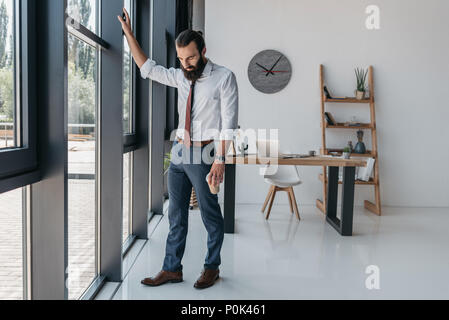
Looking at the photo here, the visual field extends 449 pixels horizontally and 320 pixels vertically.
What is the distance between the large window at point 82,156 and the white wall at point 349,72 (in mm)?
2835

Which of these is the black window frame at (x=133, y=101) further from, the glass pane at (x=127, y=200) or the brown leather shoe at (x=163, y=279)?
the brown leather shoe at (x=163, y=279)

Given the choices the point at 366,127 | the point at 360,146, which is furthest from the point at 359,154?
the point at 366,127

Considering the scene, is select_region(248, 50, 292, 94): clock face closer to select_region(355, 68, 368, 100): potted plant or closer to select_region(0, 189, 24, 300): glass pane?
select_region(355, 68, 368, 100): potted plant

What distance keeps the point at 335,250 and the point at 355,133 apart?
2.29m

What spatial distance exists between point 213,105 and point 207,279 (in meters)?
1.06

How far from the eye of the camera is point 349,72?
4980mm

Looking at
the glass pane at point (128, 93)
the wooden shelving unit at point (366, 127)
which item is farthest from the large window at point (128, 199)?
the wooden shelving unit at point (366, 127)

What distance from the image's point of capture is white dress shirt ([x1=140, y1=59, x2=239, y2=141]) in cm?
→ 221

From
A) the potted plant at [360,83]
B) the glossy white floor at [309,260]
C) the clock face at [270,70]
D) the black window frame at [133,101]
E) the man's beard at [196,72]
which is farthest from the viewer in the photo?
the clock face at [270,70]

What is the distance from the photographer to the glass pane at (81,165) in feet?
6.65

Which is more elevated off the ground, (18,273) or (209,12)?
(209,12)
